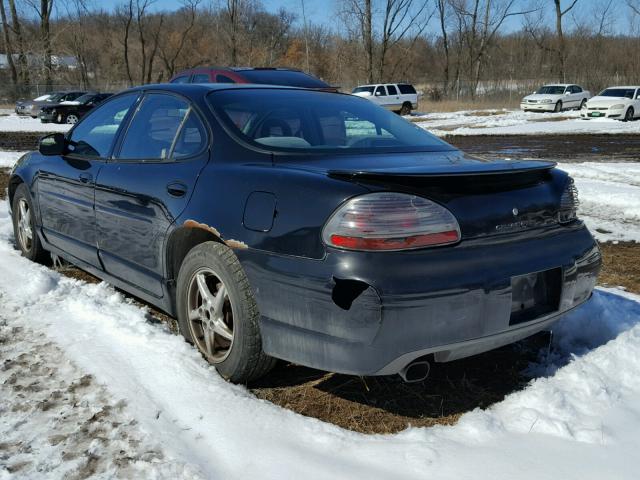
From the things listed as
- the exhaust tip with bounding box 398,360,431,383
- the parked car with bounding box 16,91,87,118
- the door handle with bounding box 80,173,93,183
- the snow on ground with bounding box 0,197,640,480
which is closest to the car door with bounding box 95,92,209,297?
the door handle with bounding box 80,173,93,183

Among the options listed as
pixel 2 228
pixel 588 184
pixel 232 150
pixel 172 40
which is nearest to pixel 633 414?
pixel 232 150

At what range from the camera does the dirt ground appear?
265cm

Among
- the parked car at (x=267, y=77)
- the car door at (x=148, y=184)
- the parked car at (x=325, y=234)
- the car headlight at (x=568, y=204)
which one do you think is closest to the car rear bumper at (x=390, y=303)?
the parked car at (x=325, y=234)

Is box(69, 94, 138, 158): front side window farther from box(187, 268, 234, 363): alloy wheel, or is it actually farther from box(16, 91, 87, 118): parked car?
box(16, 91, 87, 118): parked car

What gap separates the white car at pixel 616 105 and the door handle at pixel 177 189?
25907 mm

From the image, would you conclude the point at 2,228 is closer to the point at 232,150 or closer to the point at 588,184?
the point at 232,150

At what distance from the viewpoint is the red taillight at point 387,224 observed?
7.45 ft

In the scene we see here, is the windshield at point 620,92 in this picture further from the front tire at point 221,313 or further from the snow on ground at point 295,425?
the front tire at point 221,313

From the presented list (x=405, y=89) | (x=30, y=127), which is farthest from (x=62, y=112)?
(x=405, y=89)

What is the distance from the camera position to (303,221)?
2.39 m

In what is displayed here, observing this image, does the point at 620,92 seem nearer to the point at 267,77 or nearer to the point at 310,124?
the point at 267,77

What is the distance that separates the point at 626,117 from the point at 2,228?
25.9 meters

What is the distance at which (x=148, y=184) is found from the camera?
3.25 m

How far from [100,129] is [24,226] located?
57.2 inches
